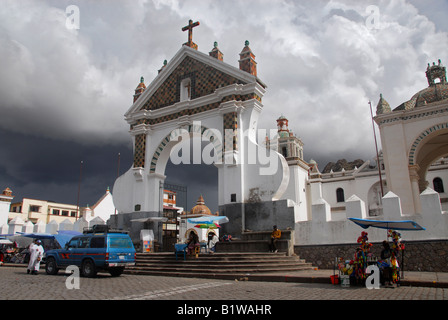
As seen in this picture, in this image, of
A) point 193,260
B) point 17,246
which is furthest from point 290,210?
point 17,246

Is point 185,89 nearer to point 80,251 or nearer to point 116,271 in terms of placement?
point 80,251

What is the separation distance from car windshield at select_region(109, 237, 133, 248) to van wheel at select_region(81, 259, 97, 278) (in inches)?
35.8

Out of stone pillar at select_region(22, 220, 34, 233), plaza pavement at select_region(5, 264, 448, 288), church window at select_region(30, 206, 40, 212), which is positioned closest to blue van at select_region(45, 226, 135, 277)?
plaza pavement at select_region(5, 264, 448, 288)

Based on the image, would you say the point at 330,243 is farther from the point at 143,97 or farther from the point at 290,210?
the point at 143,97

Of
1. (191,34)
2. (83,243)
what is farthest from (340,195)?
(83,243)

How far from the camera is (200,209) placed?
115 feet

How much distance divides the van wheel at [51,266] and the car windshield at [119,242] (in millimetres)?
3038

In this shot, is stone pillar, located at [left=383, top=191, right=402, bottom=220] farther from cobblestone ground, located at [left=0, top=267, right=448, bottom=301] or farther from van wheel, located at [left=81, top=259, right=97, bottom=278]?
van wheel, located at [left=81, top=259, right=97, bottom=278]

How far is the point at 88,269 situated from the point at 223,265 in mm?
4591

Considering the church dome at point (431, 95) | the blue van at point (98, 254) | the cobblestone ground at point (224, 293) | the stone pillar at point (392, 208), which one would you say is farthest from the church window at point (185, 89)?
the church dome at point (431, 95)

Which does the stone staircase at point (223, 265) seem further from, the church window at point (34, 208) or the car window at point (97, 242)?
the church window at point (34, 208)

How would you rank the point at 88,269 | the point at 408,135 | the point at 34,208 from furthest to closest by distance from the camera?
the point at 34,208, the point at 408,135, the point at 88,269

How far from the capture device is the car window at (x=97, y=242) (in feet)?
38.0

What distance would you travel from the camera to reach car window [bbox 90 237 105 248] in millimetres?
11586
